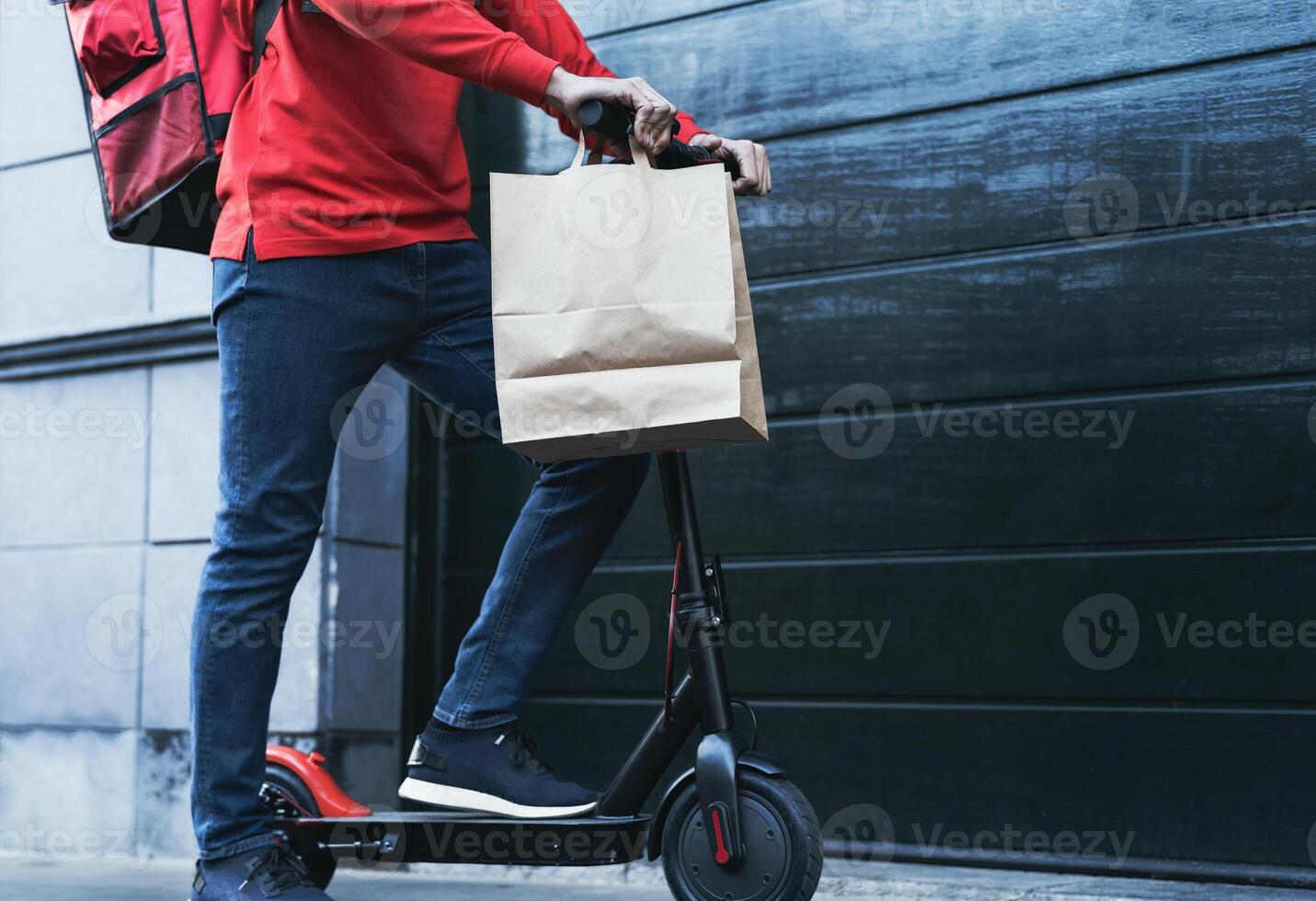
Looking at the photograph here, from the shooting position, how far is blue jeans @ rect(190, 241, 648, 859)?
2207 mm

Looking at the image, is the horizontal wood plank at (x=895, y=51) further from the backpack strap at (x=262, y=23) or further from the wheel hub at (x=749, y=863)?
the wheel hub at (x=749, y=863)

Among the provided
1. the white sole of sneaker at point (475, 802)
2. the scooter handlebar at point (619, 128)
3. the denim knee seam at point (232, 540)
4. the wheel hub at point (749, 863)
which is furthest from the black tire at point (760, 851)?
the scooter handlebar at point (619, 128)

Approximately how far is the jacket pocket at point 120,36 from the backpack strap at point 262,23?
18 centimetres

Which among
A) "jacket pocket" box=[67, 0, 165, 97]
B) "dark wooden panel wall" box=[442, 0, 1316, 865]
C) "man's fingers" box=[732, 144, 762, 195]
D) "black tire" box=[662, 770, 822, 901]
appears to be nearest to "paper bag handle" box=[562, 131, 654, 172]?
"man's fingers" box=[732, 144, 762, 195]

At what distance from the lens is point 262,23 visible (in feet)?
7.56

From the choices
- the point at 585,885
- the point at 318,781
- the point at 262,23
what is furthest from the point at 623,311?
the point at 585,885

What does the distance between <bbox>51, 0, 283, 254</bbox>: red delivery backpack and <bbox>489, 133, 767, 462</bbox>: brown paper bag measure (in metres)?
0.66

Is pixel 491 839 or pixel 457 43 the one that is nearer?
pixel 457 43

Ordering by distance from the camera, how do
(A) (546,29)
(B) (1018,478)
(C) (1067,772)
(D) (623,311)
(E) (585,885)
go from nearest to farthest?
(D) (623,311) → (A) (546,29) → (C) (1067,772) → (B) (1018,478) → (E) (585,885)

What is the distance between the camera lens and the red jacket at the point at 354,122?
6.84 ft

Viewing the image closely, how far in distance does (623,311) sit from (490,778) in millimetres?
876

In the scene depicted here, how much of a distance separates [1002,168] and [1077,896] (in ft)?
5.36

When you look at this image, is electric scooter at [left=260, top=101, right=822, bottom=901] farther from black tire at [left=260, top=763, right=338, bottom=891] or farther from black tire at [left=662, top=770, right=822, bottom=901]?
black tire at [left=260, top=763, right=338, bottom=891]

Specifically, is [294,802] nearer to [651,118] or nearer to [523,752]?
[523,752]
